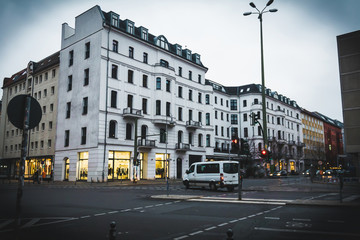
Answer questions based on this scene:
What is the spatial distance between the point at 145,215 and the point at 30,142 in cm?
4540

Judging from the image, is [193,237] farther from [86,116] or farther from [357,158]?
[86,116]

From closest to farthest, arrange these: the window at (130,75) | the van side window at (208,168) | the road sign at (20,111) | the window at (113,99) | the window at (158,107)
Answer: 1. the road sign at (20,111)
2. the van side window at (208,168)
3. the window at (113,99)
4. the window at (130,75)
5. the window at (158,107)

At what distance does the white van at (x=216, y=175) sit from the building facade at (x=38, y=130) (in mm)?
22871

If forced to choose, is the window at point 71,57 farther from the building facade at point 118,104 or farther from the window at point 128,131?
the window at point 128,131

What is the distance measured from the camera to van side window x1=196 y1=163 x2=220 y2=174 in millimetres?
24234

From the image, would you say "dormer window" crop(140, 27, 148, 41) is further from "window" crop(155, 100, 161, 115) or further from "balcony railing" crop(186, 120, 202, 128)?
"balcony railing" crop(186, 120, 202, 128)

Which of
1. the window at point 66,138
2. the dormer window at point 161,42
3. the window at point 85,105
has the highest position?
the dormer window at point 161,42

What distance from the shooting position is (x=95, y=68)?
37688mm

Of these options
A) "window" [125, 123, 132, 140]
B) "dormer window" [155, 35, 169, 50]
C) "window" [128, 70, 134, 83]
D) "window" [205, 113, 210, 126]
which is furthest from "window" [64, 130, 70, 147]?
"window" [205, 113, 210, 126]

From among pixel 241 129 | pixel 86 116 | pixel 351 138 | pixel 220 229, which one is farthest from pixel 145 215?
pixel 241 129

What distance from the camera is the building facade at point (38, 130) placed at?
45844 mm

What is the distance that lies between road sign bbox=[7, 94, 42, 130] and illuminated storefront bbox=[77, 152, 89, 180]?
1279 inches

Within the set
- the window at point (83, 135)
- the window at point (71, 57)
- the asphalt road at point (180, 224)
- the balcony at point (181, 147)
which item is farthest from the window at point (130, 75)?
the asphalt road at point (180, 224)

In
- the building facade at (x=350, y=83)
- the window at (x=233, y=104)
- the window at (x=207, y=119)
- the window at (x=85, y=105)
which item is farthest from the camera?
the window at (x=233, y=104)
